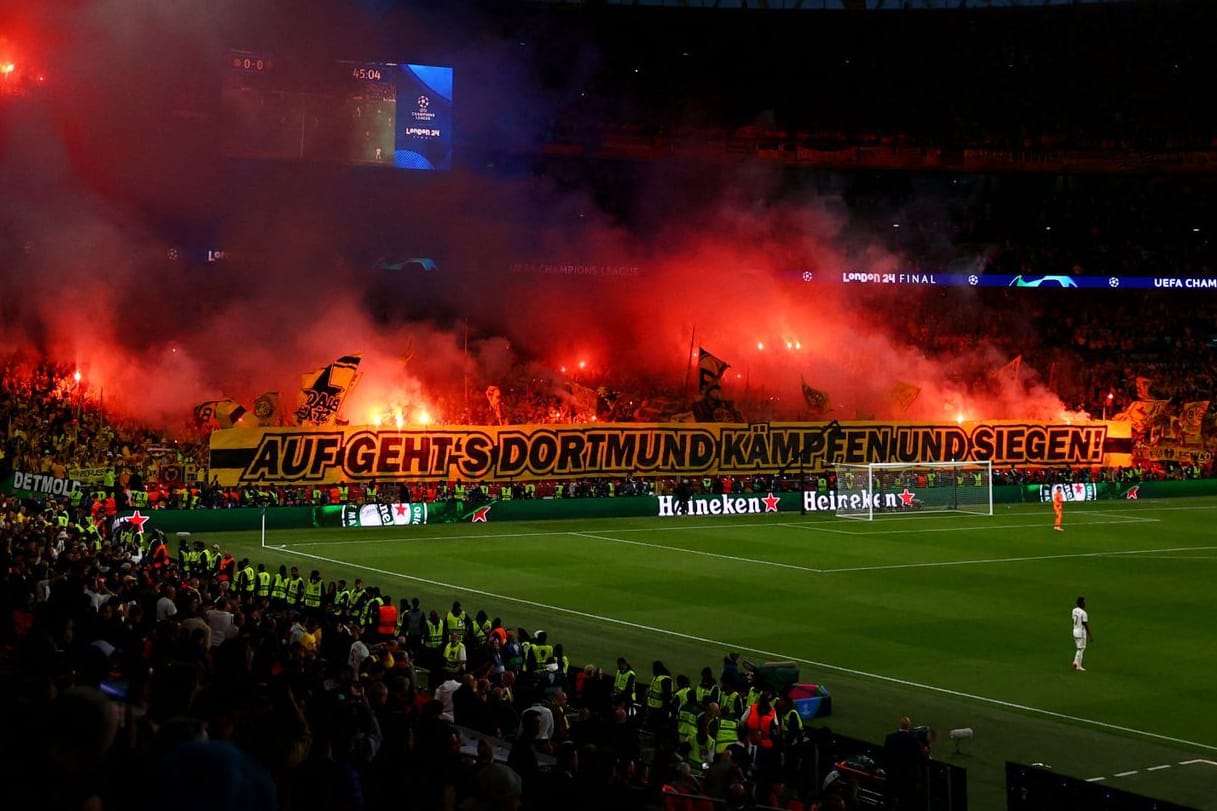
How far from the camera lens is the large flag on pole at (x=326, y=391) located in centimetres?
4675

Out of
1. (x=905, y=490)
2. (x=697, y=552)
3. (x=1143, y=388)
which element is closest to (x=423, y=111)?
(x=905, y=490)

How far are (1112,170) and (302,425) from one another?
41.7 meters

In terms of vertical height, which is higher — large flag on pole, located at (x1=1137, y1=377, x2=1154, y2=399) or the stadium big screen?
the stadium big screen

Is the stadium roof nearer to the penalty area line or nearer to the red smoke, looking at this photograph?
the red smoke

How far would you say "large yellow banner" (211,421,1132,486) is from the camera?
43.2 meters

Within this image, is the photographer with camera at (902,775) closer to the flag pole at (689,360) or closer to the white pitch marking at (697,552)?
the white pitch marking at (697,552)

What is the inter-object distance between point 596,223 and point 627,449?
63.6 ft

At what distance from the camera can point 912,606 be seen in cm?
2736

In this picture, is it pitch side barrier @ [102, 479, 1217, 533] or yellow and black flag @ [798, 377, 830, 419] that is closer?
pitch side barrier @ [102, 479, 1217, 533]

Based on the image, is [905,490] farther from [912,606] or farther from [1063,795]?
[1063,795]

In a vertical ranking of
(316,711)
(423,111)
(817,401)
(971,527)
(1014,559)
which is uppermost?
(423,111)

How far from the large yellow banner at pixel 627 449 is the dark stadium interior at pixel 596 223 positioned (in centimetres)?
75

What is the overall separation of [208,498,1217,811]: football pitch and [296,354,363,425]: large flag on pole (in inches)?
297

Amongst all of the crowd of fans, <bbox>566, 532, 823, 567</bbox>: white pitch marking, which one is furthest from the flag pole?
the crowd of fans
